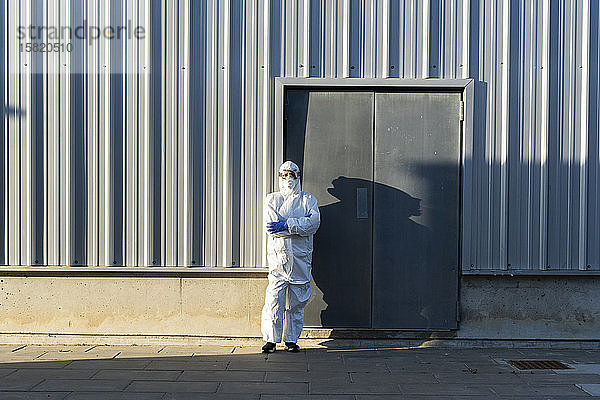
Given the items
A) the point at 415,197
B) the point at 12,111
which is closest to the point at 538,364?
the point at 415,197

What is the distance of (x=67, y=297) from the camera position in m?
8.08

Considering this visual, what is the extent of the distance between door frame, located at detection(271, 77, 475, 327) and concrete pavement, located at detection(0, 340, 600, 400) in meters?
1.10

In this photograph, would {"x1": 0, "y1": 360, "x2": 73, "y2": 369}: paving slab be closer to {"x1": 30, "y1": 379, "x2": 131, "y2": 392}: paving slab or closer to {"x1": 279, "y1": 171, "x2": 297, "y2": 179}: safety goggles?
{"x1": 30, "y1": 379, "x2": 131, "y2": 392}: paving slab

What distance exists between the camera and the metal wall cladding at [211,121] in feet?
26.5

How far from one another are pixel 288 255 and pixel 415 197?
1588 mm

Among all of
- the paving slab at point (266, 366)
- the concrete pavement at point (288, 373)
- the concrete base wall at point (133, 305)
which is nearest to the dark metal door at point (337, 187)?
the concrete pavement at point (288, 373)

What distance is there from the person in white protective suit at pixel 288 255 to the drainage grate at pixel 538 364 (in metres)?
2.21

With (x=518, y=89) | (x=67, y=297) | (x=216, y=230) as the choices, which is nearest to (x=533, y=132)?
(x=518, y=89)

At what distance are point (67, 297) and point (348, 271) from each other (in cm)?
307

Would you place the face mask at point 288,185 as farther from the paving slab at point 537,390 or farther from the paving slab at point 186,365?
the paving slab at point 537,390

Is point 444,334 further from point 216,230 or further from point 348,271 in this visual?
point 216,230

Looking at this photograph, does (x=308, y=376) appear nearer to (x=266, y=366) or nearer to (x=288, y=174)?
(x=266, y=366)

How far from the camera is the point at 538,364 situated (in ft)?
24.1

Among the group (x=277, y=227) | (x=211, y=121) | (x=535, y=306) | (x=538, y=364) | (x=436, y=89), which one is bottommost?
(x=538, y=364)
